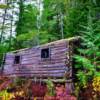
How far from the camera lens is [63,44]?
67.7ft

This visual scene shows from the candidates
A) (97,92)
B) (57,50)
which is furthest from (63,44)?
(97,92)

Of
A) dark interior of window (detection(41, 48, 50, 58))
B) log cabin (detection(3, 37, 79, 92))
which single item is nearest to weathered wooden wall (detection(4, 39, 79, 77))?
log cabin (detection(3, 37, 79, 92))

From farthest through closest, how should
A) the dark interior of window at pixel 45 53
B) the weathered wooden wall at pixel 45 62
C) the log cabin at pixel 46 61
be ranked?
the dark interior of window at pixel 45 53 < the weathered wooden wall at pixel 45 62 < the log cabin at pixel 46 61

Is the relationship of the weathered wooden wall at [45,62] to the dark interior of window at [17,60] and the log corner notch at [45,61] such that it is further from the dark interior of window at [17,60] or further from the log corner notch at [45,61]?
the dark interior of window at [17,60]

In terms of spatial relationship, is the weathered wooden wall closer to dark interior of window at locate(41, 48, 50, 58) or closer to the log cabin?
the log cabin

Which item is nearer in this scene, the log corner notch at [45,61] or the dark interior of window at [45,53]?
the log corner notch at [45,61]

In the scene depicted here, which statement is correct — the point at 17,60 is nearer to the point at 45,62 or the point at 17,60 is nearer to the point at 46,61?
the point at 45,62

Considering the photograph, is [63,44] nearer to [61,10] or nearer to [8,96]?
[8,96]

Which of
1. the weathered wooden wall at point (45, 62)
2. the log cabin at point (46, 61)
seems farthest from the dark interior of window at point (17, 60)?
the weathered wooden wall at point (45, 62)

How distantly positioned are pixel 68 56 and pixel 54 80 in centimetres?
214

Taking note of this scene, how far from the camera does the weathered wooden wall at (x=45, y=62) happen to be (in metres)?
20.3

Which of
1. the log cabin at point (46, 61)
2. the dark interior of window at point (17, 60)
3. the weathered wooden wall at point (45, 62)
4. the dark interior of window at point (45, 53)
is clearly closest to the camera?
the log cabin at point (46, 61)

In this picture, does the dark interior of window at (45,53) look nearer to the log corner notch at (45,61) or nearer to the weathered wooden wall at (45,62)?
the log corner notch at (45,61)

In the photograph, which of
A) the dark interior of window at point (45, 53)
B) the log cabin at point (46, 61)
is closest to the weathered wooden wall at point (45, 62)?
the log cabin at point (46, 61)
